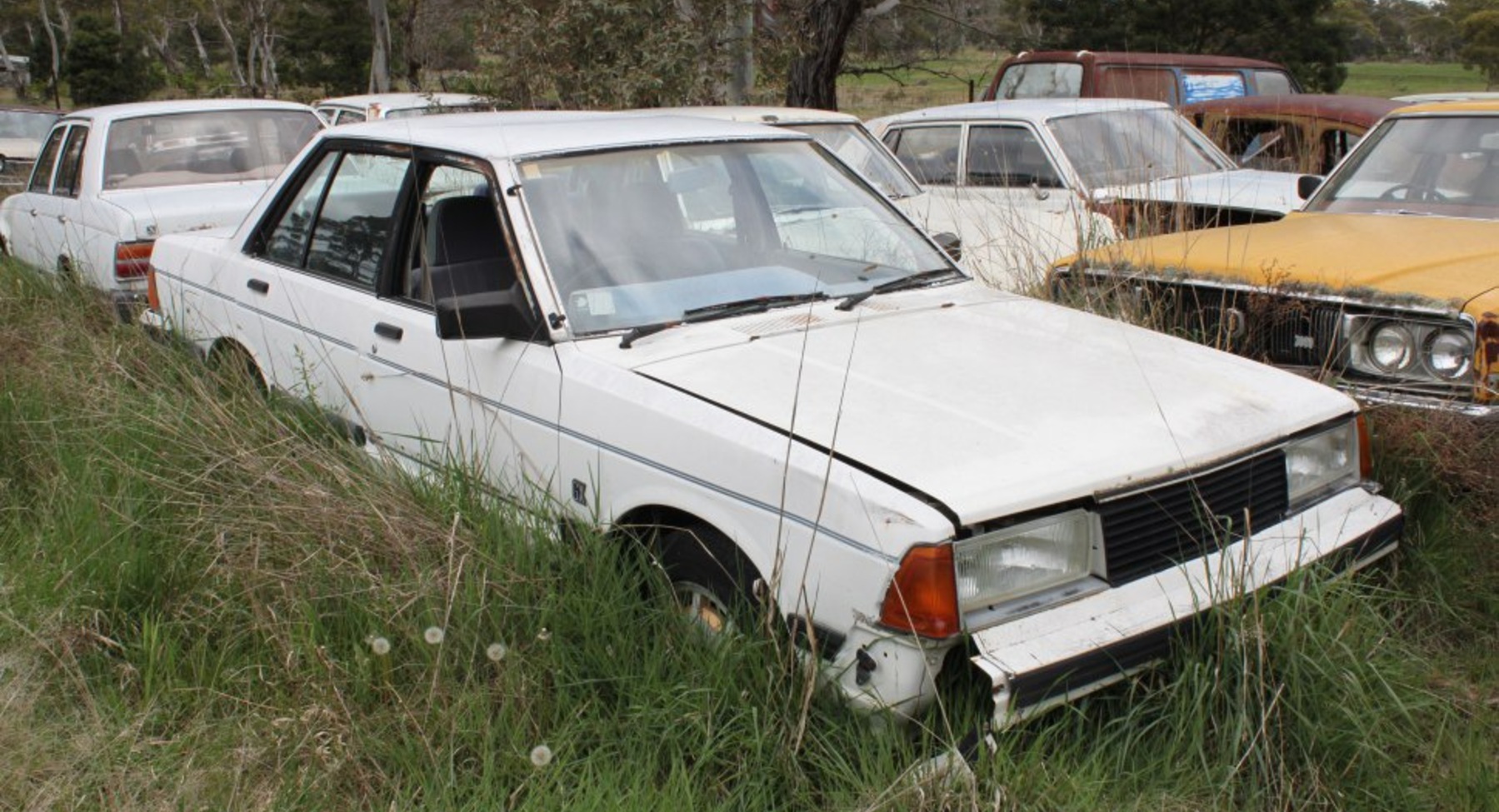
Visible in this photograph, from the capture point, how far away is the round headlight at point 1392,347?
4.33 meters

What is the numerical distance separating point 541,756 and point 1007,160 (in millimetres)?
6599

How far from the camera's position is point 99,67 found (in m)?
44.0

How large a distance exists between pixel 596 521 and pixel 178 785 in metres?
1.12

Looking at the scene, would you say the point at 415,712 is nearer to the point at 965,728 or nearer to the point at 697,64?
the point at 965,728

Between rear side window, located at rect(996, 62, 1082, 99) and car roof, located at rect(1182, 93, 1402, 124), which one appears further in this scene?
rear side window, located at rect(996, 62, 1082, 99)

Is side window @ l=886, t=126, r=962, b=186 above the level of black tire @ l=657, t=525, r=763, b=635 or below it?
above

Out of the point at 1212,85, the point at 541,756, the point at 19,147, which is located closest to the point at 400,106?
the point at 19,147

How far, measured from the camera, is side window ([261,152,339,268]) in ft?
16.0

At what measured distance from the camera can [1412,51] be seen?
7181 cm

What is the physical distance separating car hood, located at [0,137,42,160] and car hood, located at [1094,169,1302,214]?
14.6 metres

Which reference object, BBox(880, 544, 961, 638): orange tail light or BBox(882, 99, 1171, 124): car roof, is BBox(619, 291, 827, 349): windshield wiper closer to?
BBox(880, 544, 961, 638): orange tail light

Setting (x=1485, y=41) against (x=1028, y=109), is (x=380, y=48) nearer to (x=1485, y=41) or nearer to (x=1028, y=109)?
(x=1028, y=109)

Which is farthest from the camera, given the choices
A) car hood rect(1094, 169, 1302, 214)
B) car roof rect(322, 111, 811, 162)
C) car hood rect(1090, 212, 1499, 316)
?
car hood rect(1094, 169, 1302, 214)

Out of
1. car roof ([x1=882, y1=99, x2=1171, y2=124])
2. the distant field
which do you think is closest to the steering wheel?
car roof ([x1=882, y1=99, x2=1171, y2=124])
